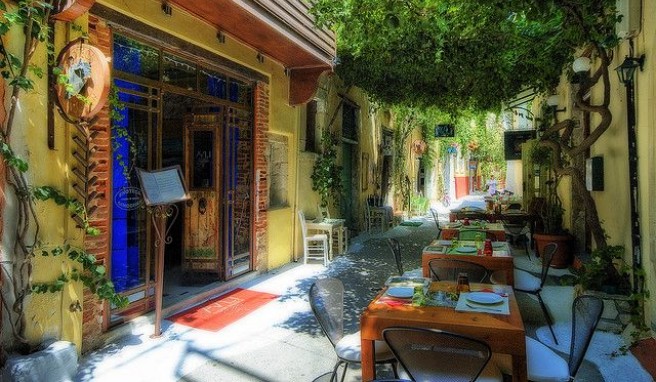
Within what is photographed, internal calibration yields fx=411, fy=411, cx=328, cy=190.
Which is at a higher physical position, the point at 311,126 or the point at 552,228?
the point at 311,126

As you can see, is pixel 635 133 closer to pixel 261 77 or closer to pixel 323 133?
pixel 261 77

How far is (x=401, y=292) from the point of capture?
2.99 metres

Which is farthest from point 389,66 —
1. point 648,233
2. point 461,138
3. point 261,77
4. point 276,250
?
point 461,138

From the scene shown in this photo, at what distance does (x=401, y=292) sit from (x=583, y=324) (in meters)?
1.17

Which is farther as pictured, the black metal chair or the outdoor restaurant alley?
the black metal chair

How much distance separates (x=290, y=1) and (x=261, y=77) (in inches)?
53.3

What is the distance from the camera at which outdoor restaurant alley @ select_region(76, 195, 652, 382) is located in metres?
3.46

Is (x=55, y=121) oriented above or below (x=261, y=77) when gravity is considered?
below

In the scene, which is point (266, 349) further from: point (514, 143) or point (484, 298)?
point (514, 143)

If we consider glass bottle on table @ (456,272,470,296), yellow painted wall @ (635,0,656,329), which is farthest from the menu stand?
yellow painted wall @ (635,0,656,329)

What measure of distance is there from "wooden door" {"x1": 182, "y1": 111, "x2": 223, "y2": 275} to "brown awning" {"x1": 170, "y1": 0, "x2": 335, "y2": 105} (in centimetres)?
126

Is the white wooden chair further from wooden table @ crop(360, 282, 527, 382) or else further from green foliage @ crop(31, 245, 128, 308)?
Answer: wooden table @ crop(360, 282, 527, 382)

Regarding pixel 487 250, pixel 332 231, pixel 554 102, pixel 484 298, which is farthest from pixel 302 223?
pixel 554 102

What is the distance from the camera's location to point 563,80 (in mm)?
8703
